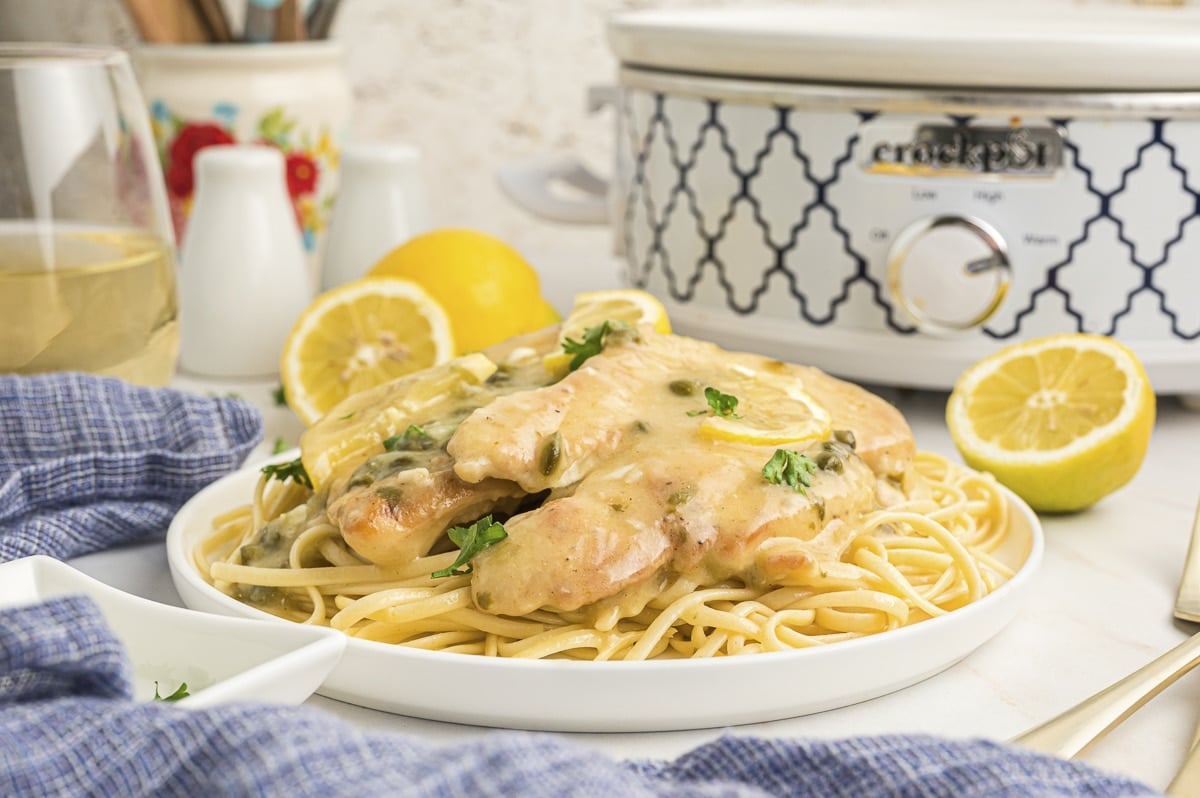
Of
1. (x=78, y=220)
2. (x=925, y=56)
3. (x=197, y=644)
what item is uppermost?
(x=925, y=56)

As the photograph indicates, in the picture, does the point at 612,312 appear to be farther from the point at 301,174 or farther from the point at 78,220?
the point at 301,174

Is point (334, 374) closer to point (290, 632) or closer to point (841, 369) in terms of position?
point (841, 369)

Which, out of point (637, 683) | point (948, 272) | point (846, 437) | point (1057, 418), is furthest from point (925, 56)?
point (637, 683)

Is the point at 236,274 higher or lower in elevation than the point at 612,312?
lower

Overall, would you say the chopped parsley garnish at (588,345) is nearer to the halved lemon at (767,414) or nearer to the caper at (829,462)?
the halved lemon at (767,414)

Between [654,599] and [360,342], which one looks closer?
[654,599]

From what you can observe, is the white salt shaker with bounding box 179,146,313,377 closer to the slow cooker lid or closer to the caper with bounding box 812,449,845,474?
the slow cooker lid

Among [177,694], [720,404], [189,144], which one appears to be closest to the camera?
[177,694]
